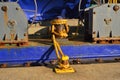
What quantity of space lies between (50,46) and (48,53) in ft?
0.41

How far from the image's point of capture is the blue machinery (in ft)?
18.1

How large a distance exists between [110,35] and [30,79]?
2018mm

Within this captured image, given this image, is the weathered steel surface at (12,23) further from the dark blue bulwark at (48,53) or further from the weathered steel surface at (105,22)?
the weathered steel surface at (105,22)

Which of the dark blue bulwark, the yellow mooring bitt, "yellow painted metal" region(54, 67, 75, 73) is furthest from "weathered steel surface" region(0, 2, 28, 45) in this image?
"yellow painted metal" region(54, 67, 75, 73)

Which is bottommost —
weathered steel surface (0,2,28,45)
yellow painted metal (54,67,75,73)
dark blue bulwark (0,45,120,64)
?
yellow painted metal (54,67,75,73)

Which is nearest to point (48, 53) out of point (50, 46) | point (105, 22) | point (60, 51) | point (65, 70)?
point (50, 46)

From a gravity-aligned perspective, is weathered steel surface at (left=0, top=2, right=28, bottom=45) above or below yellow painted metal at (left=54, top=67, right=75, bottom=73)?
above

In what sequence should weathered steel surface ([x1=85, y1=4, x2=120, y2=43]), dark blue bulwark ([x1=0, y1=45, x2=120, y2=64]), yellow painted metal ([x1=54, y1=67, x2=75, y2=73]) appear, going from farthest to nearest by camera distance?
weathered steel surface ([x1=85, y1=4, x2=120, y2=43]), dark blue bulwark ([x1=0, y1=45, x2=120, y2=64]), yellow painted metal ([x1=54, y1=67, x2=75, y2=73])

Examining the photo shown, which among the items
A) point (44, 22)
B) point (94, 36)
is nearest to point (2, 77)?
point (94, 36)

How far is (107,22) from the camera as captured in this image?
596 cm

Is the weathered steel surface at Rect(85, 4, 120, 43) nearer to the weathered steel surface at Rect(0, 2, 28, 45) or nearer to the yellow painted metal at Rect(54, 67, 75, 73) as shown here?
the yellow painted metal at Rect(54, 67, 75, 73)

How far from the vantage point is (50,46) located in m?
5.64

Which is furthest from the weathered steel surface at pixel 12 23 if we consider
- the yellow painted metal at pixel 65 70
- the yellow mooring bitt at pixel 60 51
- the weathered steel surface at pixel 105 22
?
the weathered steel surface at pixel 105 22

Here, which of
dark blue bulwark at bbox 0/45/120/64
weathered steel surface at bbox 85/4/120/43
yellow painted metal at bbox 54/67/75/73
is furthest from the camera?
weathered steel surface at bbox 85/4/120/43
